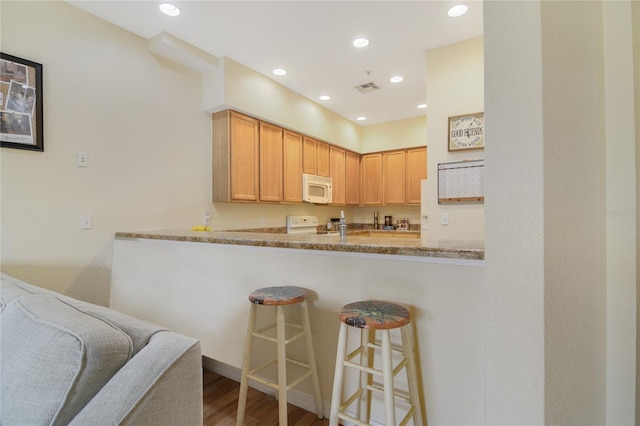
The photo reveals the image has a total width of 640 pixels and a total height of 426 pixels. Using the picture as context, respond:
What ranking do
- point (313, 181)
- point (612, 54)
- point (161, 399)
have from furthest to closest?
1. point (313, 181)
2. point (612, 54)
3. point (161, 399)

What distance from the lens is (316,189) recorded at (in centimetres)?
441

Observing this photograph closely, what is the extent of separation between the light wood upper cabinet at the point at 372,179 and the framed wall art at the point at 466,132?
241 centimetres

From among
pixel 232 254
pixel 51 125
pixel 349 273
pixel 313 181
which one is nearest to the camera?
pixel 349 273

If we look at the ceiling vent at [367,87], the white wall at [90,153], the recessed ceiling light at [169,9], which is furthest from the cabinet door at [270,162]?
the recessed ceiling light at [169,9]

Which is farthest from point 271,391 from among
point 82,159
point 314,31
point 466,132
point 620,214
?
point 314,31

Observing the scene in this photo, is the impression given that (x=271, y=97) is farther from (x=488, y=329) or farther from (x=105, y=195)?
(x=488, y=329)

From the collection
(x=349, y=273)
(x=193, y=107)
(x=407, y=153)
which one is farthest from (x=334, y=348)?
(x=407, y=153)

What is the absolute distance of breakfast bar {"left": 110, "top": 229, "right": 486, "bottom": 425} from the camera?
4.16ft

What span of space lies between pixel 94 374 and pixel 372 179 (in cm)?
498

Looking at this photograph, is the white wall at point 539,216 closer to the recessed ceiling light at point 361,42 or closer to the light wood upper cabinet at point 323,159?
the recessed ceiling light at point 361,42

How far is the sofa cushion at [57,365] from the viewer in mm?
700

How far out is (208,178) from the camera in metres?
3.27

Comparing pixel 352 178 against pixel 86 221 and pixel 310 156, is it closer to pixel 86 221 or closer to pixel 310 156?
pixel 310 156

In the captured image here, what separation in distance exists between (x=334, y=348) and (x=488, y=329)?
2.90ft
